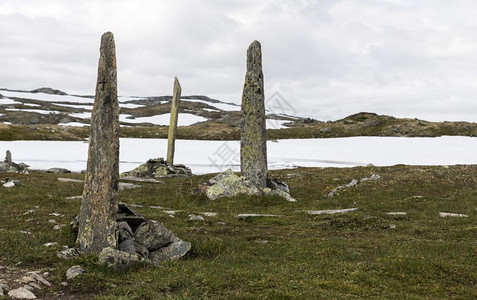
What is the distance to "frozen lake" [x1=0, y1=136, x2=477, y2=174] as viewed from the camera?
58.9 meters

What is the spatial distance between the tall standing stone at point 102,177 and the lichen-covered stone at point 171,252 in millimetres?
1372

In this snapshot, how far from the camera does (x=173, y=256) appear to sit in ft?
45.9

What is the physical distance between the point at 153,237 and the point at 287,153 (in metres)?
58.5

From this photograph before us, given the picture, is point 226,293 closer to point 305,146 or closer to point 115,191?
point 115,191

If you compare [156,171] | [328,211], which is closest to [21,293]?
[328,211]

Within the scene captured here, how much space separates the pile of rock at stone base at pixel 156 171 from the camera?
42.7 metres

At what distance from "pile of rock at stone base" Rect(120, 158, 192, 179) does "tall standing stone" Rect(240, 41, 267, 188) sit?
14.9 metres

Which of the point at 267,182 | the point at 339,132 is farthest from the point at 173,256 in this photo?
the point at 339,132

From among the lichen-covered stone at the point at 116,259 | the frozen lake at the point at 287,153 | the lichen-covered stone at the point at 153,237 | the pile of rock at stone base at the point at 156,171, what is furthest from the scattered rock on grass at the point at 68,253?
the frozen lake at the point at 287,153

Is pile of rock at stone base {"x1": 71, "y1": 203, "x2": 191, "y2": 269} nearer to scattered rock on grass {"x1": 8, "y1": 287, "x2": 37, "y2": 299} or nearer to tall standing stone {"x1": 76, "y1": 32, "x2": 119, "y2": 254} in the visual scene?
tall standing stone {"x1": 76, "y1": 32, "x2": 119, "y2": 254}

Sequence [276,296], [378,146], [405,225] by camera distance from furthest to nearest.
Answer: [378,146], [405,225], [276,296]

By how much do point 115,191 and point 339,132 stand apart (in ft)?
332

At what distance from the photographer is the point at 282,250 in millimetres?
15133

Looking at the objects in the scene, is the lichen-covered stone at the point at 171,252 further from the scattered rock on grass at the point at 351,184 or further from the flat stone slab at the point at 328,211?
the scattered rock on grass at the point at 351,184
